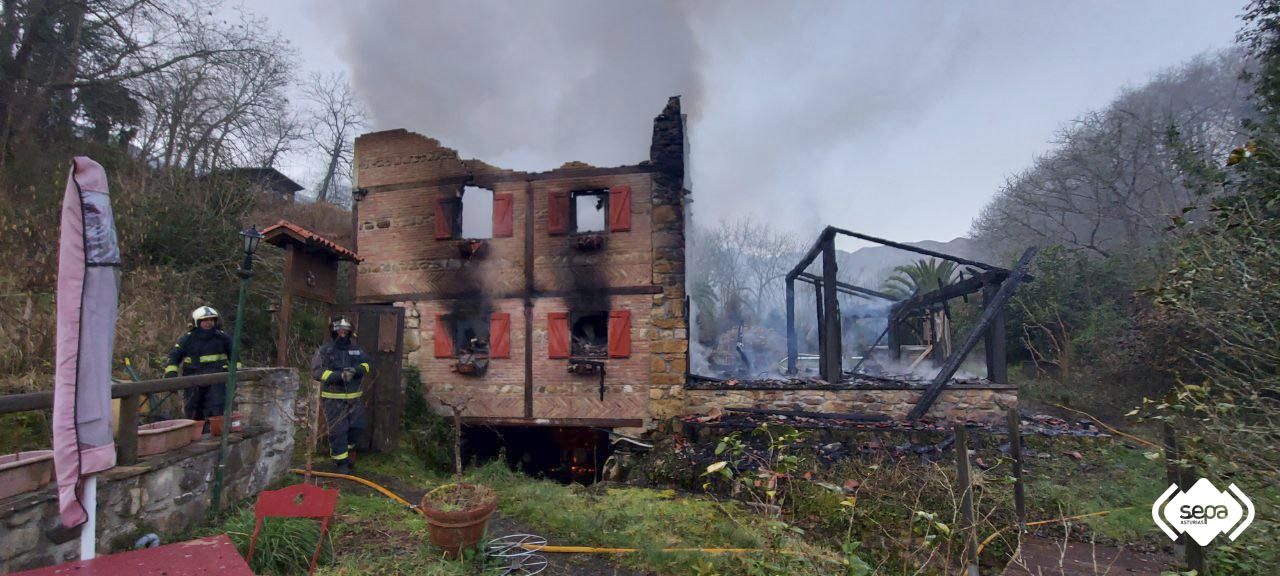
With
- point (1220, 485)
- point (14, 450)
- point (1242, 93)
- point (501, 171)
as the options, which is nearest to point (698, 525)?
point (1220, 485)

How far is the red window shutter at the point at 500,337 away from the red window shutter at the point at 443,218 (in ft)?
6.45

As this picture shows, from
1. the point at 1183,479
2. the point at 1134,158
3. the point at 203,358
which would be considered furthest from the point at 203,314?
the point at 1134,158

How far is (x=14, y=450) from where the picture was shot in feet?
20.6

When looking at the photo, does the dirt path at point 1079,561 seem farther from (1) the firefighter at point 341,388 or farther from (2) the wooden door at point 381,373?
(2) the wooden door at point 381,373

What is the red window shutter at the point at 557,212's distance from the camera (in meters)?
Answer: 11.3

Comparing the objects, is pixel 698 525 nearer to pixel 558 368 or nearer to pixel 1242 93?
pixel 558 368

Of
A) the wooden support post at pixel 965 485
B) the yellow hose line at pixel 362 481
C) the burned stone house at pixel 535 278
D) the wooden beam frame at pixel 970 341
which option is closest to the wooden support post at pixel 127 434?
the yellow hose line at pixel 362 481

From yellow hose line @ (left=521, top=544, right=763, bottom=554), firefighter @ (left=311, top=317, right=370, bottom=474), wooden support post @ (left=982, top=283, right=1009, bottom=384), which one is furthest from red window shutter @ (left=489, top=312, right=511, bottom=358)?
wooden support post @ (left=982, top=283, right=1009, bottom=384)

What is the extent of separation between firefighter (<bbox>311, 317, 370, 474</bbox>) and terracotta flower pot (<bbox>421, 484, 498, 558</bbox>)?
3368 mm

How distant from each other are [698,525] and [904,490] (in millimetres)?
2565

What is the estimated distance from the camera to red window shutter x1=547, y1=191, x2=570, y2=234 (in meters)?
11.3

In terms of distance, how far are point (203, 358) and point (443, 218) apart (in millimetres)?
5201

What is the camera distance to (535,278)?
37.2ft

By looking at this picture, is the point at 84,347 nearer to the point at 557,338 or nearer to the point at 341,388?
the point at 341,388
